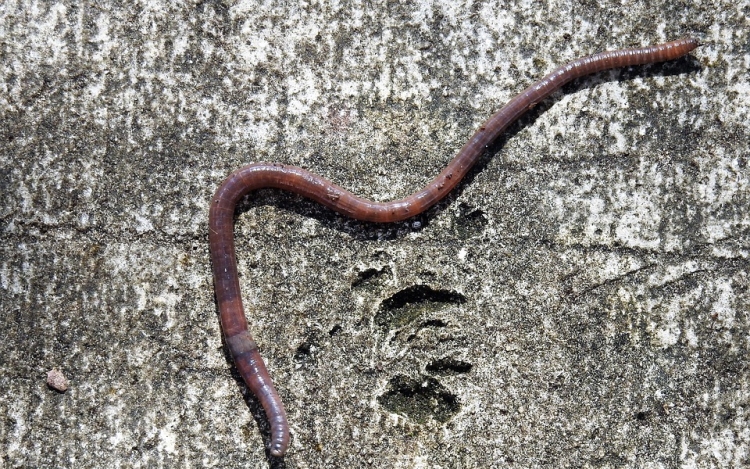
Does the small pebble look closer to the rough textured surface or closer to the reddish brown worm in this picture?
the rough textured surface

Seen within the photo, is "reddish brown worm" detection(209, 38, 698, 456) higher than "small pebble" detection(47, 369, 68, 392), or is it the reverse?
"reddish brown worm" detection(209, 38, 698, 456)

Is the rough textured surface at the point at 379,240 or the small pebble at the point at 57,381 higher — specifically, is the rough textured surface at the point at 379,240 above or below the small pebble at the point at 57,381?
above

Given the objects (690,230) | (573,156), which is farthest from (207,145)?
(690,230)

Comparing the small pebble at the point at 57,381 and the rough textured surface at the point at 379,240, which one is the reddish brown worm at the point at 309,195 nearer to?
the rough textured surface at the point at 379,240

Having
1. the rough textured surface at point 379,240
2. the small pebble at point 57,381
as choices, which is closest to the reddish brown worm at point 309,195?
the rough textured surface at point 379,240

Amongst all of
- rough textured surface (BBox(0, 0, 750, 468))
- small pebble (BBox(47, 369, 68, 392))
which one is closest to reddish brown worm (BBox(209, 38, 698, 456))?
rough textured surface (BBox(0, 0, 750, 468))

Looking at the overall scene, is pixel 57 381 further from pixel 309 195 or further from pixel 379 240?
pixel 379 240

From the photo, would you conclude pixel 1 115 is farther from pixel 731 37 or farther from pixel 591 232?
pixel 731 37
